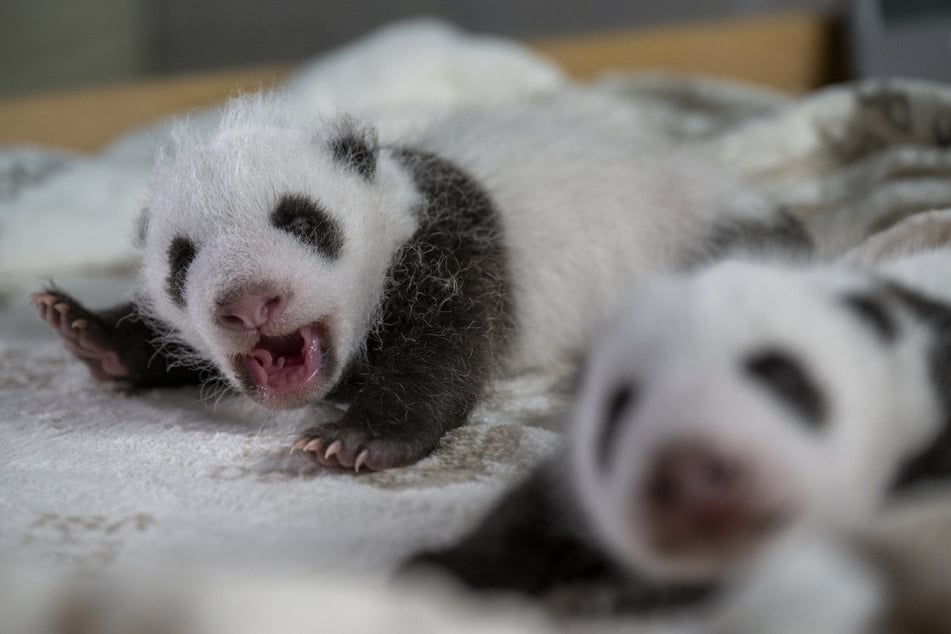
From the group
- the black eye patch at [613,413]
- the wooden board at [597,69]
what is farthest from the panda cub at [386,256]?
the wooden board at [597,69]

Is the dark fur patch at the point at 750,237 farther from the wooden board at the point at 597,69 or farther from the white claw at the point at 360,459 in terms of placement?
the wooden board at the point at 597,69

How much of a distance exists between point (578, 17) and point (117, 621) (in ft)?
15.4

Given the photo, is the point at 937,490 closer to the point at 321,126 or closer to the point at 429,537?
the point at 429,537

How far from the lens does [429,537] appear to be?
117 centimetres

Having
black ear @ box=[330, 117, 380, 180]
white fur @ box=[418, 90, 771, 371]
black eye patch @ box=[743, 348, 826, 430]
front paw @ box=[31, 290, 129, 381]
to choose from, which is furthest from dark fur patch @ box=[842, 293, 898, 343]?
front paw @ box=[31, 290, 129, 381]

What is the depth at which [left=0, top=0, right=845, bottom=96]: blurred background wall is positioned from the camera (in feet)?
16.6

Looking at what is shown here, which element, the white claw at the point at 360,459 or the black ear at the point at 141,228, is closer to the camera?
the white claw at the point at 360,459

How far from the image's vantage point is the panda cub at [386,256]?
66.6 inches

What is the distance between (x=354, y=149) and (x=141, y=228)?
1.67 ft

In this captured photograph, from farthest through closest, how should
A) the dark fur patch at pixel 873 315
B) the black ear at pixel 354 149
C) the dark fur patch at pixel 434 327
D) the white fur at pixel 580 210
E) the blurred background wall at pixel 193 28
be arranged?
1. the blurred background wall at pixel 193 28
2. the white fur at pixel 580 210
3. the black ear at pixel 354 149
4. the dark fur patch at pixel 434 327
5. the dark fur patch at pixel 873 315

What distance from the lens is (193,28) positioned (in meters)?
5.33

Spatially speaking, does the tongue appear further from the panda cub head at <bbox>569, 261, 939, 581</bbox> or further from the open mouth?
the panda cub head at <bbox>569, 261, 939, 581</bbox>

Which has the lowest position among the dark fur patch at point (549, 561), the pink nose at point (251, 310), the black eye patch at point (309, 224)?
the dark fur patch at point (549, 561)

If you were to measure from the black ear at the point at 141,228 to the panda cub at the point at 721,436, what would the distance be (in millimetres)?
1197
